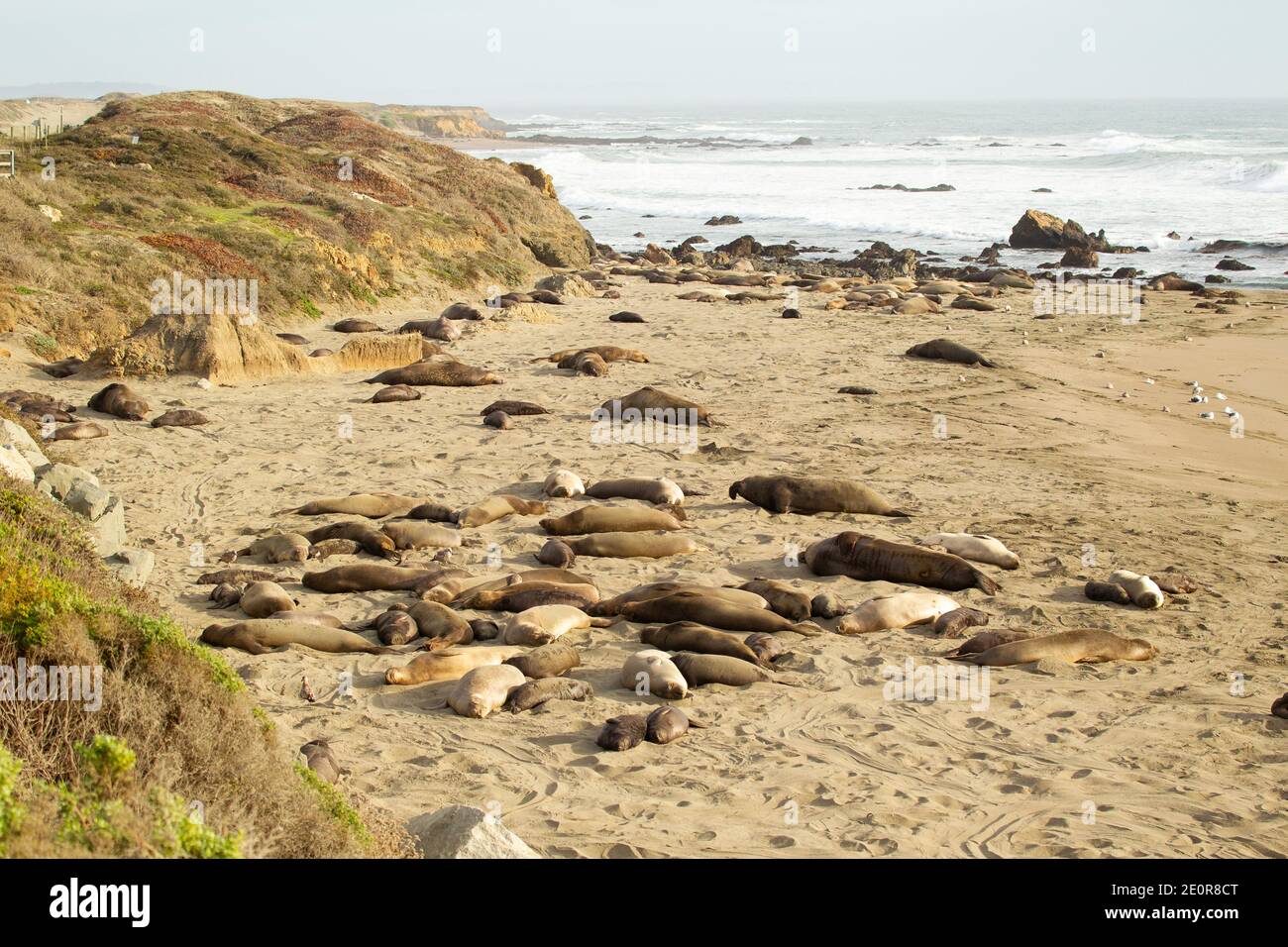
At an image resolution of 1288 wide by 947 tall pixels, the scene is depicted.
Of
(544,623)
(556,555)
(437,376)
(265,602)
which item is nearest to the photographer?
(544,623)

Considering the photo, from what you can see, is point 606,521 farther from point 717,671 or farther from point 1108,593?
point 1108,593

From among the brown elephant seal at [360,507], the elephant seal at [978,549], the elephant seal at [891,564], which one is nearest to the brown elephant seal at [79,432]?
the brown elephant seal at [360,507]

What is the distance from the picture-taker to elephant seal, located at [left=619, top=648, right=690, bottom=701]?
672 centimetres

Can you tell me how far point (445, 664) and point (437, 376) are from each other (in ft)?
30.5

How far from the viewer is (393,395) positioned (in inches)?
583

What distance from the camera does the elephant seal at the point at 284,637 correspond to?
7258mm

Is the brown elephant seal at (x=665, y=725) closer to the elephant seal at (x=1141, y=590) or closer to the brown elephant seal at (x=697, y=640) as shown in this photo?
the brown elephant seal at (x=697, y=640)

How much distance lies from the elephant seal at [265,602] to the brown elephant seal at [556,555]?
2066 mm

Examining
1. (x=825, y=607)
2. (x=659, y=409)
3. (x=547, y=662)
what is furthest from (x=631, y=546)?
(x=659, y=409)

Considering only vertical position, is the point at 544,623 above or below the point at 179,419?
below

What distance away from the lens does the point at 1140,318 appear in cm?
2291

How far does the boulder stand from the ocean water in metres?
29.9

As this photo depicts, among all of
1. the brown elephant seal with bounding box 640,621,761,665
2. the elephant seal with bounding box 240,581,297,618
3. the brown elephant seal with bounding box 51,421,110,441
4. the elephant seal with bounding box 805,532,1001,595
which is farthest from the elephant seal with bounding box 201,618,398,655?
the brown elephant seal with bounding box 51,421,110,441
